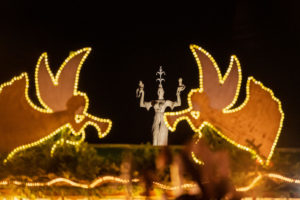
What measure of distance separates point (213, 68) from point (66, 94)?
237 cm

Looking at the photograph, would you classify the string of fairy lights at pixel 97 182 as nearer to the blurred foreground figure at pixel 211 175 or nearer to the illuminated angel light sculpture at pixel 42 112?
the illuminated angel light sculpture at pixel 42 112

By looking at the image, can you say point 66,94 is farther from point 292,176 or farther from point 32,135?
point 292,176

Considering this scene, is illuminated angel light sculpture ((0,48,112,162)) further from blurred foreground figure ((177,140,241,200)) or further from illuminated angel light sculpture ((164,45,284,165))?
blurred foreground figure ((177,140,241,200))

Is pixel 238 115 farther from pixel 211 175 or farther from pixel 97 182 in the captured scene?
pixel 211 175

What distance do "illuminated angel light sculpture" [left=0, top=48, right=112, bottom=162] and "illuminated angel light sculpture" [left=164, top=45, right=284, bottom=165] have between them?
1402mm

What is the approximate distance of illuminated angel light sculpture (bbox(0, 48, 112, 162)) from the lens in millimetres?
7637

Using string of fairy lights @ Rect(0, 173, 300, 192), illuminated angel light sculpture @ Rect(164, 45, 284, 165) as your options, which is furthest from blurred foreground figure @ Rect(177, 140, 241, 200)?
illuminated angel light sculpture @ Rect(164, 45, 284, 165)

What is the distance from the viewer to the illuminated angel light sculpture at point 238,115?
7430 millimetres

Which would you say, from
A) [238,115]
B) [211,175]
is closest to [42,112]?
[238,115]

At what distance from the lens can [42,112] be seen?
7656 millimetres

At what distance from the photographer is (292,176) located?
23.7ft

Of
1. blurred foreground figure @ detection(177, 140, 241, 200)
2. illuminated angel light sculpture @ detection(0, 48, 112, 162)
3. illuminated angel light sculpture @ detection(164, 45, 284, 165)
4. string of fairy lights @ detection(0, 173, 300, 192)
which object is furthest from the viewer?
illuminated angel light sculpture @ detection(0, 48, 112, 162)

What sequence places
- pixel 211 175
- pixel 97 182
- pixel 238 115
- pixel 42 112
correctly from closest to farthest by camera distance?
pixel 211 175, pixel 97 182, pixel 238 115, pixel 42 112

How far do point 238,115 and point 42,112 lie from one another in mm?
3082
